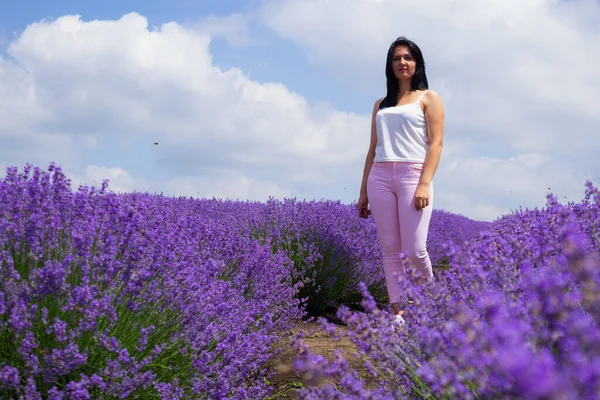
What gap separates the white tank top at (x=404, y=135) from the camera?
4.04 m

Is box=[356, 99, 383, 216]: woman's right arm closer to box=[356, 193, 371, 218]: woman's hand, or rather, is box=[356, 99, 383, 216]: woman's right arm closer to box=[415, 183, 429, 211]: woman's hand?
box=[356, 193, 371, 218]: woman's hand

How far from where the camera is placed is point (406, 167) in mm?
4016

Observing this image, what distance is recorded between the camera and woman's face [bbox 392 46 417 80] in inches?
167

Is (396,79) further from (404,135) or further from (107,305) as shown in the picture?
(107,305)

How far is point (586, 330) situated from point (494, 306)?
0.16m

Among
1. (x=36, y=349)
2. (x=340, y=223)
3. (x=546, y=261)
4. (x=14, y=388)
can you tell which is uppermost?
(x=340, y=223)

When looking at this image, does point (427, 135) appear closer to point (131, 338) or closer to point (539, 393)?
point (131, 338)

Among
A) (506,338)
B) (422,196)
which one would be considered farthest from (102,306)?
(422,196)

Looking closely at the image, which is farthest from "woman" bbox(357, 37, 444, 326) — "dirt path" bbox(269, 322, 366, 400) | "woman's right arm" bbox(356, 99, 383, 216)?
"dirt path" bbox(269, 322, 366, 400)

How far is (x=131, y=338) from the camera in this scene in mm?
2320

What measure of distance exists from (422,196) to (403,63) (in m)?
1.00

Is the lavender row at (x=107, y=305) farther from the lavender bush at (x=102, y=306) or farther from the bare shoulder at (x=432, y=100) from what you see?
the bare shoulder at (x=432, y=100)

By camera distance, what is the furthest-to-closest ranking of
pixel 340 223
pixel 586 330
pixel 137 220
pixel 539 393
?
pixel 340 223, pixel 137 220, pixel 586 330, pixel 539 393

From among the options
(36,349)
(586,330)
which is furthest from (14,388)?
(586,330)
